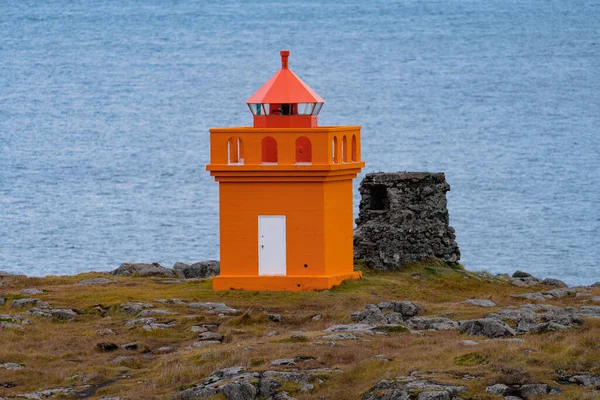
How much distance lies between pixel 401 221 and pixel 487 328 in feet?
32.1

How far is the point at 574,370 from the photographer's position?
74.1 feet

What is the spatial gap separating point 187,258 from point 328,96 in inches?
2877

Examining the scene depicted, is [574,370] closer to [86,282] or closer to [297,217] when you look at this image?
[297,217]

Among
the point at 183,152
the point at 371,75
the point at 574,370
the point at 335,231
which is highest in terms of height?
the point at 371,75

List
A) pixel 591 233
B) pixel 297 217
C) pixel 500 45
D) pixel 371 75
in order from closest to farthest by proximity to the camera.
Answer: pixel 297 217, pixel 591 233, pixel 371 75, pixel 500 45

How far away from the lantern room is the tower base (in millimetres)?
3320

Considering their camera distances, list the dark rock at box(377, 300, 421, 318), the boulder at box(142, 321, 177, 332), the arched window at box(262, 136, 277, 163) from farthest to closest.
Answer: the arched window at box(262, 136, 277, 163)
the dark rock at box(377, 300, 421, 318)
the boulder at box(142, 321, 177, 332)

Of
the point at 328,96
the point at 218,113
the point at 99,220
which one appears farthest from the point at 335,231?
the point at 328,96

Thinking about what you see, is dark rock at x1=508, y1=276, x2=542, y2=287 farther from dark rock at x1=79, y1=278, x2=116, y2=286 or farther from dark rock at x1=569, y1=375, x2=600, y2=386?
dark rock at x1=569, y1=375, x2=600, y2=386

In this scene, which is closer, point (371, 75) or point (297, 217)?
point (297, 217)

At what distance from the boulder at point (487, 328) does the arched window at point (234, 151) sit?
Result: 8.03 m

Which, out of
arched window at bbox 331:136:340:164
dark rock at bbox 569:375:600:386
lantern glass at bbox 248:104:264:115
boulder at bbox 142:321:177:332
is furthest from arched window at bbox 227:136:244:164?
dark rock at bbox 569:375:600:386

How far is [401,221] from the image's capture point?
1395 inches

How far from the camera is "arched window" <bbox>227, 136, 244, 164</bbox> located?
106 ft
